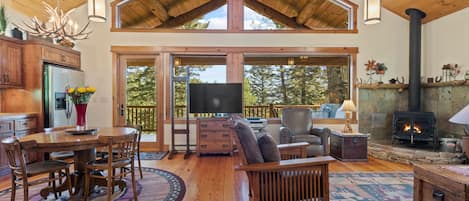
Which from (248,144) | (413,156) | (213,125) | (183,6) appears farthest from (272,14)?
(248,144)

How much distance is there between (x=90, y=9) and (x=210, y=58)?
2673mm

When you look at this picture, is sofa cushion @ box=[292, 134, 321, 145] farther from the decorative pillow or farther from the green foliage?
the green foliage

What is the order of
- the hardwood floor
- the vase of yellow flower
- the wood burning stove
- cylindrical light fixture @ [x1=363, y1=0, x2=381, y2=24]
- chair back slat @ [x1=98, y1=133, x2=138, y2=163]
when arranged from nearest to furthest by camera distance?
chair back slat @ [x1=98, y1=133, x2=138, y2=163] → the vase of yellow flower → the hardwood floor → cylindrical light fixture @ [x1=363, y1=0, x2=381, y2=24] → the wood burning stove

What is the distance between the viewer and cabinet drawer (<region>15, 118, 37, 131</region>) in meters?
4.13

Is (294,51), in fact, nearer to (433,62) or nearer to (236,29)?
(236,29)

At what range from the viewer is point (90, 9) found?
376cm

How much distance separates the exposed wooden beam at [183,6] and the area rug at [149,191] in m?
3.63

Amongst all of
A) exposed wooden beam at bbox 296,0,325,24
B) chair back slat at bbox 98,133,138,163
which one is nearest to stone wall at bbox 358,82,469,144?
exposed wooden beam at bbox 296,0,325,24

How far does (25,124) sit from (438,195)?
5287 millimetres

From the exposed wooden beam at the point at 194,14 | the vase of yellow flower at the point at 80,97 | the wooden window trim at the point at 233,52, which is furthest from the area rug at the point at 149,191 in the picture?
the exposed wooden beam at the point at 194,14

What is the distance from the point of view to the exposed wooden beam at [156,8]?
6027 millimetres

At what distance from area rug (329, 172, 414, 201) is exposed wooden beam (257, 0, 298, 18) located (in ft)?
11.7

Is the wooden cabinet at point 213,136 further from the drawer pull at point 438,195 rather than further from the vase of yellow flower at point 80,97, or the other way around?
the drawer pull at point 438,195

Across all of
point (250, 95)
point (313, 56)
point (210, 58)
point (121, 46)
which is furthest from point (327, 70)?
point (121, 46)
